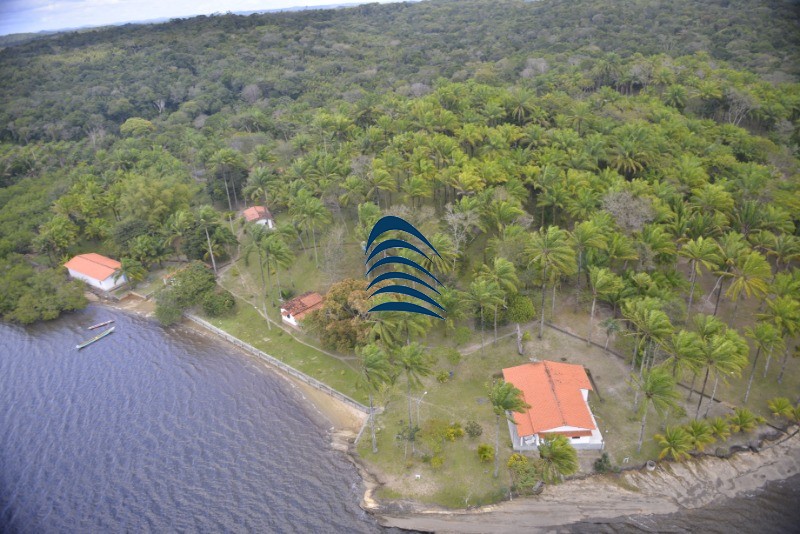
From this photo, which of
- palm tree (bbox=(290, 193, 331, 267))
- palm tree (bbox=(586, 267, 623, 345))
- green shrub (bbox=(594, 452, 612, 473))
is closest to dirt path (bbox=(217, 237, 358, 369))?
palm tree (bbox=(290, 193, 331, 267))

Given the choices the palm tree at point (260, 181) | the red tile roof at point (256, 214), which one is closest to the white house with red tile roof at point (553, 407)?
the red tile roof at point (256, 214)

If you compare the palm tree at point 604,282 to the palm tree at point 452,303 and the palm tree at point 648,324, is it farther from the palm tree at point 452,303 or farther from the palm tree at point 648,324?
the palm tree at point 452,303

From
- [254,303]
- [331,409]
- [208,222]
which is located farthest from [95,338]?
[331,409]

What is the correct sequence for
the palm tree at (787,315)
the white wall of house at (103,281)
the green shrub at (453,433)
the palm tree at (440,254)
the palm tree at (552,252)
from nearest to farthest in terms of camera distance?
the palm tree at (787,315), the green shrub at (453,433), the palm tree at (552,252), the palm tree at (440,254), the white wall of house at (103,281)

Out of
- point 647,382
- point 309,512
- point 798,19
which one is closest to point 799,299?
point 647,382

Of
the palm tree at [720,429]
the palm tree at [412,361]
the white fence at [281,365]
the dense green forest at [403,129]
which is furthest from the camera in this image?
the dense green forest at [403,129]

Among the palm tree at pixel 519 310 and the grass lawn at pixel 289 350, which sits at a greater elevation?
the palm tree at pixel 519 310
